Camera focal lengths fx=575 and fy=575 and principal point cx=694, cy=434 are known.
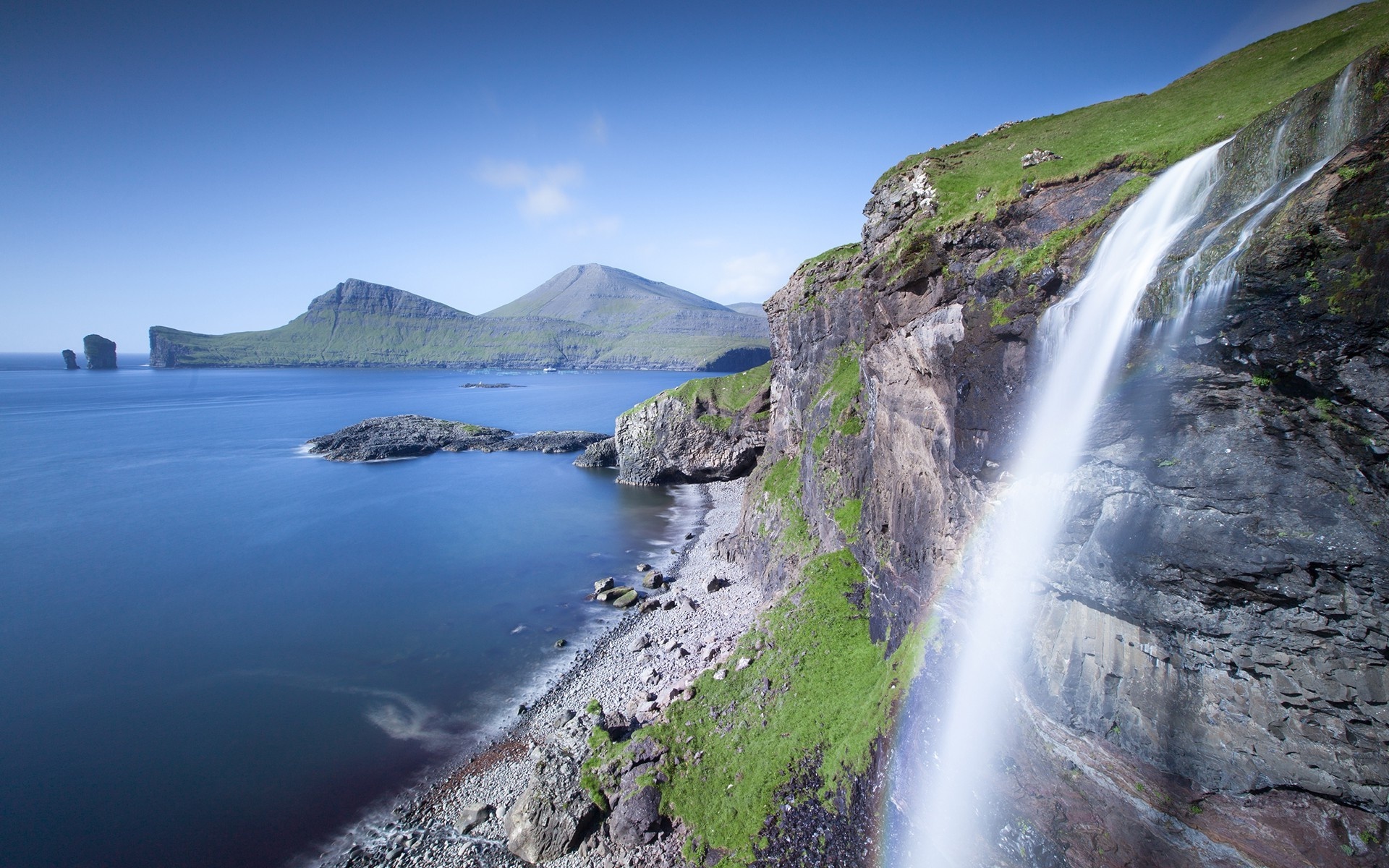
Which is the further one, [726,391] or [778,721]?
[726,391]

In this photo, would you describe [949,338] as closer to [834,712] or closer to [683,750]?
[834,712]

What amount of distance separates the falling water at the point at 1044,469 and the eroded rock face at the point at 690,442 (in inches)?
1658

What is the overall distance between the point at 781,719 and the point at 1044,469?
38.6ft

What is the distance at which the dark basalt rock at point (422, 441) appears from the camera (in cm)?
7831

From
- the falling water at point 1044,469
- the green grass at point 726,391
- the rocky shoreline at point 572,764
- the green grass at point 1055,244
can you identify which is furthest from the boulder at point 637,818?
the green grass at point 726,391

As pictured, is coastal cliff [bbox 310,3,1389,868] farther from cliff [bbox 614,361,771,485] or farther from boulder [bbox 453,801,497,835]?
cliff [bbox 614,361,771,485]

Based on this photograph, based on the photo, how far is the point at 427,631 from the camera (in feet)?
104

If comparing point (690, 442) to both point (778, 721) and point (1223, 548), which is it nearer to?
point (778, 721)

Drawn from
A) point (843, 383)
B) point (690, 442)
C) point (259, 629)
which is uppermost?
point (843, 383)

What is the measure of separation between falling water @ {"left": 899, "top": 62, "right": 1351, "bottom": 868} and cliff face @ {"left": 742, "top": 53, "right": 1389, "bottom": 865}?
0.44m

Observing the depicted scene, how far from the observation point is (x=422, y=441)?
82.7 metres

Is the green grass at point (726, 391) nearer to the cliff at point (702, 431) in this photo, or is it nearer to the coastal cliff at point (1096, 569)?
the cliff at point (702, 431)

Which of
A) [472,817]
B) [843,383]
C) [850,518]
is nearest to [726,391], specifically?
[843,383]

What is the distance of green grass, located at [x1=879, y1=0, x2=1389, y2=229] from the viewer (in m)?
17.4
